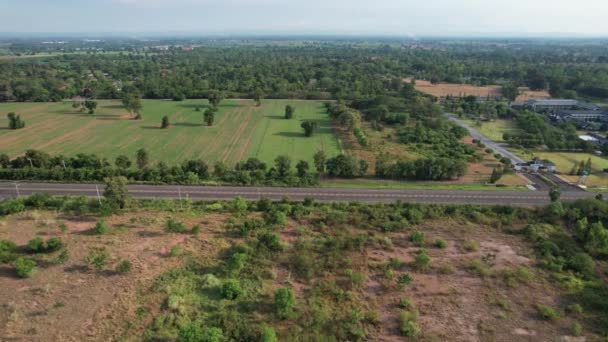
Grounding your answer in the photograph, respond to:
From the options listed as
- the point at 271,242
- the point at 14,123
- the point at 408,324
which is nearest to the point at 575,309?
the point at 408,324

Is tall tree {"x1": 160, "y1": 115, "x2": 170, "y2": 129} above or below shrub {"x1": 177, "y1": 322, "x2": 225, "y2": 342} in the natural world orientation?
above

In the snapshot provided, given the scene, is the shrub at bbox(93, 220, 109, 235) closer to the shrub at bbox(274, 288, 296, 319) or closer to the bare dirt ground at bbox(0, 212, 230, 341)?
the bare dirt ground at bbox(0, 212, 230, 341)

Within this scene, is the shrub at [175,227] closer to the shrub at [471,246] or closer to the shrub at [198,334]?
the shrub at [198,334]

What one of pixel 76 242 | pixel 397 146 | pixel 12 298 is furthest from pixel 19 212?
pixel 397 146

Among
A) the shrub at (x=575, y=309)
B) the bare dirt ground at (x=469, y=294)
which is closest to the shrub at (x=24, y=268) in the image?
the bare dirt ground at (x=469, y=294)

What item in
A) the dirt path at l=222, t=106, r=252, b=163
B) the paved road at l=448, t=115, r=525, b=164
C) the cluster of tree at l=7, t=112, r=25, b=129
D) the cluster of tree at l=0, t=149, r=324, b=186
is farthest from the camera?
the cluster of tree at l=7, t=112, r=25, b=129

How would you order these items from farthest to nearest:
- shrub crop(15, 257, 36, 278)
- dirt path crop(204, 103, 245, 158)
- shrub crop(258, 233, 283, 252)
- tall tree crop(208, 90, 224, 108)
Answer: tall tree crop(208, 90, 224, 108), dirt path crop(204, 103, 245, 158), shrub crop(258, 233, 283, 252), shrub crop(15, 257, 36, 278)

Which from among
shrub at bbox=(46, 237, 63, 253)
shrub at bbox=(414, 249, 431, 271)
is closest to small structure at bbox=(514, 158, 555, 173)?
shrub at bbox=(414, 249, 431, 271)
